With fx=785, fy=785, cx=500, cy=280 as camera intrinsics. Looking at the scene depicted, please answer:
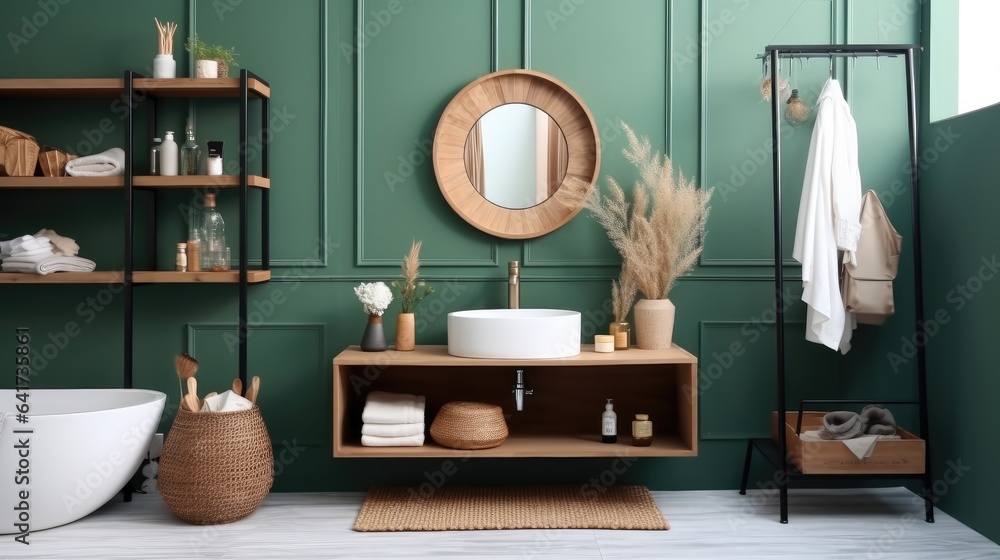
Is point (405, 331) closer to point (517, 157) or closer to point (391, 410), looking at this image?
point (391, 410)

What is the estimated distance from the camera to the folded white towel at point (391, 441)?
299 cm

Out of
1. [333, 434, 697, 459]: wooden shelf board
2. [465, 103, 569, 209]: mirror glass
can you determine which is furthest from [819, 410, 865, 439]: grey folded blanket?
[465, 103, 569, 209]: mirror glass

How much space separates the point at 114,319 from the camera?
3307 millimetres

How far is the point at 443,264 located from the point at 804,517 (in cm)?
173

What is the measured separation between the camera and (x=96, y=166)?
3102 millimetres

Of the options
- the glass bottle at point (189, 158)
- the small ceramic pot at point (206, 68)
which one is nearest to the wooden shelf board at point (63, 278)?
the glass bottle at point (189, 158)

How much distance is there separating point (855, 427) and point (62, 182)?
3195 millimetres

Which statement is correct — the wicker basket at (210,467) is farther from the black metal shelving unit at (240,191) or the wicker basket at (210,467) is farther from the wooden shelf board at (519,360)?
the wooden shelf board at (519,360)

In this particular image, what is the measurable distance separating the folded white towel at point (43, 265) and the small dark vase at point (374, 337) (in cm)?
116

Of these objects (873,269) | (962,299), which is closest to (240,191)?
(873,269)

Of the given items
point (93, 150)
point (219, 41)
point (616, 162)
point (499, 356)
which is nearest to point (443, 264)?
point (499, 356)

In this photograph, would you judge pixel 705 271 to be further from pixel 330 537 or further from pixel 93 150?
pixel 93 150

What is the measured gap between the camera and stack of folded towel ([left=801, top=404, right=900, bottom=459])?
2986 mm

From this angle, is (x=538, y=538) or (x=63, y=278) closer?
(x=538, y=538)
